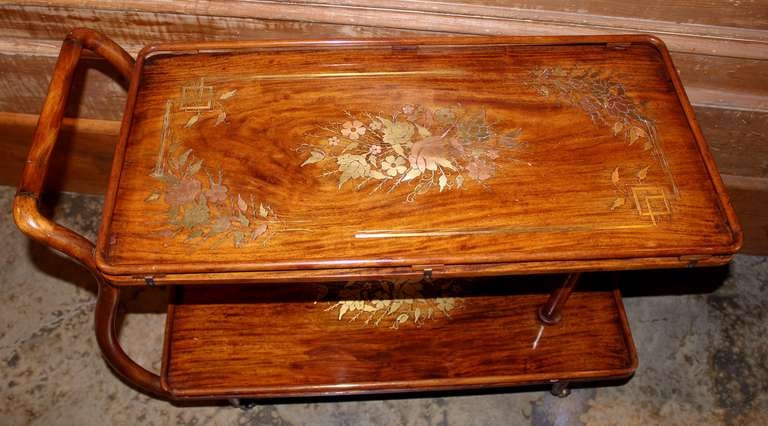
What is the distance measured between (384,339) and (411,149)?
0.56m

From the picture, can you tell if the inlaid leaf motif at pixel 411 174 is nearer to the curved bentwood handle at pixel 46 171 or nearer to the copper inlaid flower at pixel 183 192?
the copper inlaid flower at pixel 183 192

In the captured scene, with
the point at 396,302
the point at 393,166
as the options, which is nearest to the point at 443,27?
the point at 393,166

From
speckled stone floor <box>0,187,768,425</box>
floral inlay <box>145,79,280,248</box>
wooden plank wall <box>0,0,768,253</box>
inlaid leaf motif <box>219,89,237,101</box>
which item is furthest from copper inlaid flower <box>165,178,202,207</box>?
speckled stone floor <box>0,187,768,425</box>

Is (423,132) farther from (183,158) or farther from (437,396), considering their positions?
(437,396)

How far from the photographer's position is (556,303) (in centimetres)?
169

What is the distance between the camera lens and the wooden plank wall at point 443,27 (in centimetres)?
168

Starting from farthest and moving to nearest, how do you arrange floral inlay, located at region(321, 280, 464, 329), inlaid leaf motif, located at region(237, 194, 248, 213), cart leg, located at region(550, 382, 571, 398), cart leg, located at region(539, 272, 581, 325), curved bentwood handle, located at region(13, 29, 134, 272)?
cart leg, located at region(550, 382, 571, 398), floral inlay, located at region(321, 280, 464, 329), cart leg, located at region(539, 272, 581, 325), inlaid leaf motif, located at region(237, 194, 248, 213), curved bentwood handle, located at region(13, 29, 134, 272)

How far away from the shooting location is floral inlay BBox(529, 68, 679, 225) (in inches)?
52.8

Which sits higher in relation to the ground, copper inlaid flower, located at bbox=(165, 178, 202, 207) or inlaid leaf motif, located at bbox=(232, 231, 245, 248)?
copper inlaid flower, located at bbox=(165, 178, 202, 207)

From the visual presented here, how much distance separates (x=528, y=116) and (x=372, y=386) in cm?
76

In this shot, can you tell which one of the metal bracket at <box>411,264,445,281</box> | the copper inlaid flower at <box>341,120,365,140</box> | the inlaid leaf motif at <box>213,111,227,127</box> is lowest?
the metal bracket at <box>411,264,445,281</box>

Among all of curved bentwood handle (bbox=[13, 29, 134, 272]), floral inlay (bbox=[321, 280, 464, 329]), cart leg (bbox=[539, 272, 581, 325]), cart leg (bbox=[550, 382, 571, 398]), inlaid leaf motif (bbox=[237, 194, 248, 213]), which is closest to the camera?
curved bentwood handle (bbox=[13, 29, 134, 272])

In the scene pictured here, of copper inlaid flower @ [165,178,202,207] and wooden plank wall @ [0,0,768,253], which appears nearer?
copper inlaid flower @ [165,178,202,207]

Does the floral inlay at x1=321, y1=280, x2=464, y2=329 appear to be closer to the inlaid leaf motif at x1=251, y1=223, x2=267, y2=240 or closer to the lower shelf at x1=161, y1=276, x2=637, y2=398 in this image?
the lower shelf at x1=161, y1=276, x2=637, y2=398
